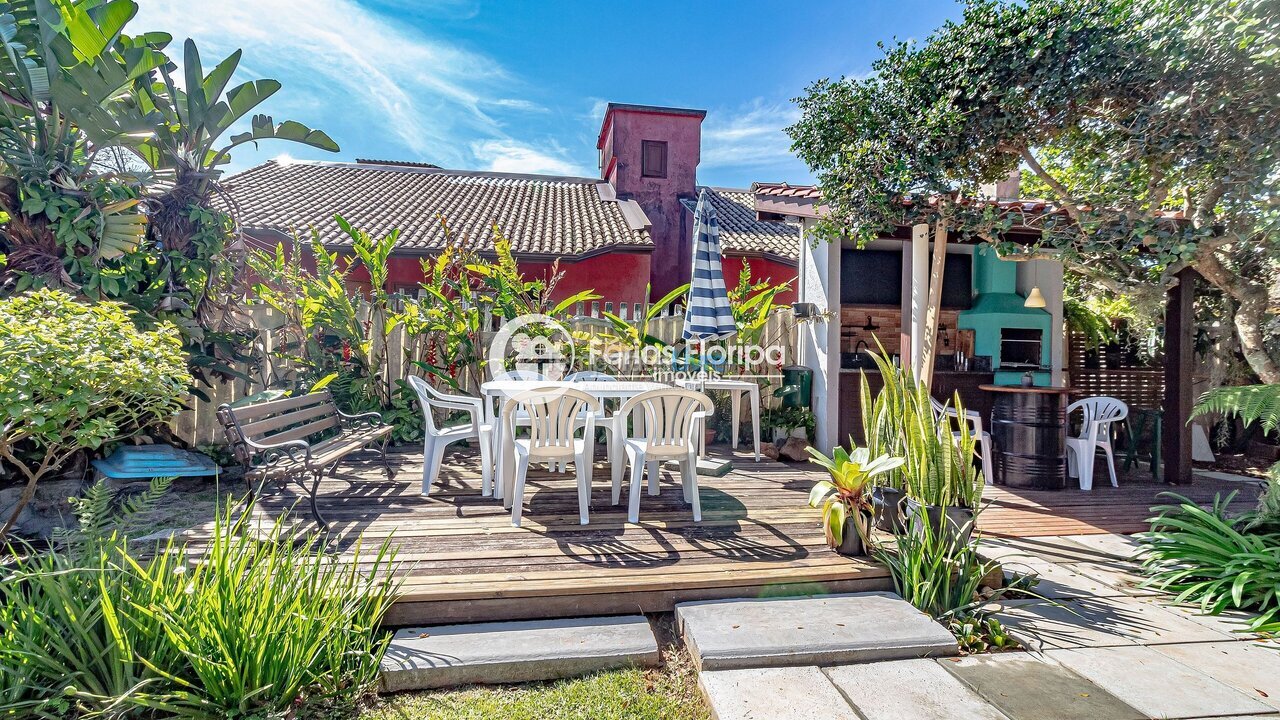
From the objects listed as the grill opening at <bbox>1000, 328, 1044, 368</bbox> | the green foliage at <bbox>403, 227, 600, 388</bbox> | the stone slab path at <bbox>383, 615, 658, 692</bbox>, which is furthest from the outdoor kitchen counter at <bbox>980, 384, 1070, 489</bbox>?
the green foliage at <bbox>403, 227, 600, 388</bbox>

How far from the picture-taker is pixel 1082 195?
413 centimetres

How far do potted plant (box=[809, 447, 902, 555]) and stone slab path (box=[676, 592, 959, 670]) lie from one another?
369 millimetres

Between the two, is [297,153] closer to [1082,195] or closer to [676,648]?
[676,648]

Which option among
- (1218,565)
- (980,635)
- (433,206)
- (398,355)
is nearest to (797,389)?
(1218,565)

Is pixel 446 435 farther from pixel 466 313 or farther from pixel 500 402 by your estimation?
pixel 466 313

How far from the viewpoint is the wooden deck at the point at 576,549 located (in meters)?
2.51

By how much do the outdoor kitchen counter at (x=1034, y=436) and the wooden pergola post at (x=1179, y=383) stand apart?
133cm

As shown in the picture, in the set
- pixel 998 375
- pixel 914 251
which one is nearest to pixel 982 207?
pixel 914 251

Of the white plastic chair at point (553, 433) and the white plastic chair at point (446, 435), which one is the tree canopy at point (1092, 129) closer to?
the white plastic chair at point (553, 433)

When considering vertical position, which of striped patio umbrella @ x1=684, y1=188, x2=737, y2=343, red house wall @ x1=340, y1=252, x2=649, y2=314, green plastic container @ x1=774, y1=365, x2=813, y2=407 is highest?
red house wall @ x1=340, y1=252, x2=649, y2=314

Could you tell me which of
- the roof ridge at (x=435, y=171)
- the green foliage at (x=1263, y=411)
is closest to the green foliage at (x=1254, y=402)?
the green foliage at (x=1263, y=411)

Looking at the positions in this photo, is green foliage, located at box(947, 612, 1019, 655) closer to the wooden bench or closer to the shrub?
the wooden bench

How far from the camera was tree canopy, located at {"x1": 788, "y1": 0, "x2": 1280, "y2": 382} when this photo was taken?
11.1 ft
